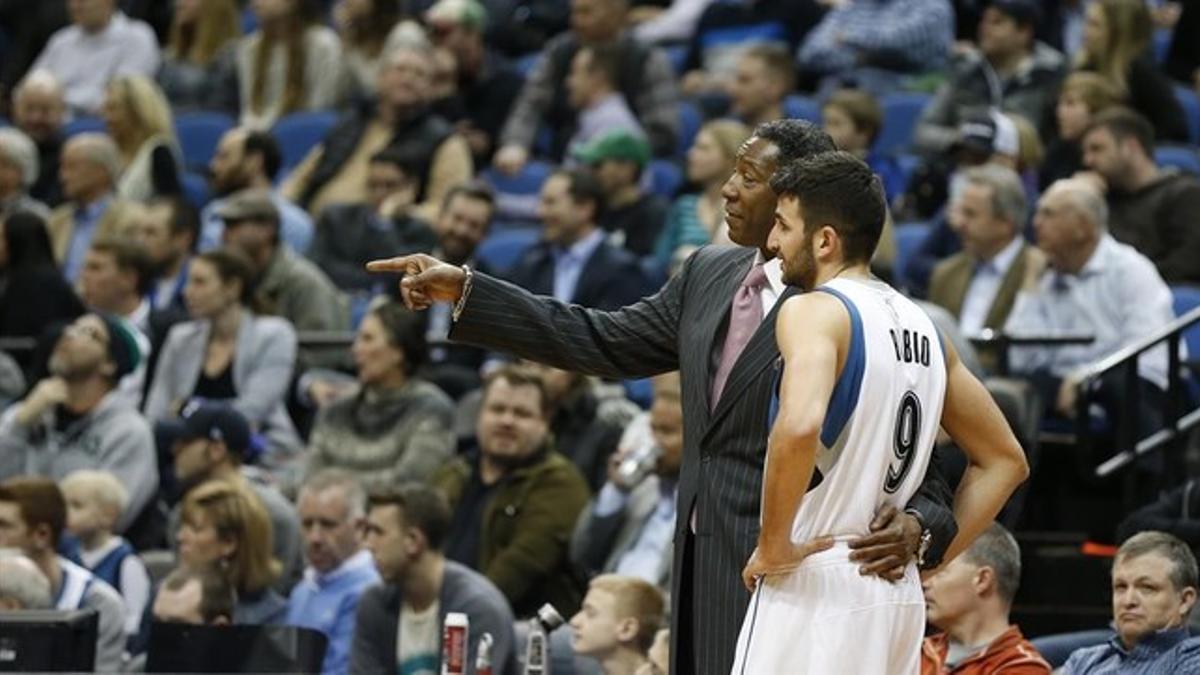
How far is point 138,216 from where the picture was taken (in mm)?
12125

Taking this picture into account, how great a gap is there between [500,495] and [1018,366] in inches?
79.6

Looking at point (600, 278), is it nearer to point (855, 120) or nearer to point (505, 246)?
point (505, 246)

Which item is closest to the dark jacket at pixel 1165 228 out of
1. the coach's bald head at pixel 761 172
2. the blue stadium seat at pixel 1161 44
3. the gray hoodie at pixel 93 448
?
the blue stadium seat at pixel 1161 44

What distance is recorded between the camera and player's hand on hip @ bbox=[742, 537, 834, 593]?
4863mm

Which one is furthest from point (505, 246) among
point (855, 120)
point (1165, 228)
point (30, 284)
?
point (1165, 228)

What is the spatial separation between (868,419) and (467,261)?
661 cm

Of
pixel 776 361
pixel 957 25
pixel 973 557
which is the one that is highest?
pixel 957 25

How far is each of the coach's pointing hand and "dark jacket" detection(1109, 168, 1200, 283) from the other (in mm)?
5631

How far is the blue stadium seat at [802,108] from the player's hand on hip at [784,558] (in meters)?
7.46

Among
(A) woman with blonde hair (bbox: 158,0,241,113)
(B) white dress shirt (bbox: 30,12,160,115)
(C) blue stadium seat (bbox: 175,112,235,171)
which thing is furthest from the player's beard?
(B) white dress shirt (bbox: 30,12,160,115)

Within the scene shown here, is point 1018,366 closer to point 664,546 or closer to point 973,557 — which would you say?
point 664,546

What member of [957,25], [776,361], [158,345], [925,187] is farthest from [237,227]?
[776,361]

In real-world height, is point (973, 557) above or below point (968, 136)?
below

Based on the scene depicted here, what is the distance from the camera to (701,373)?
210 inches
